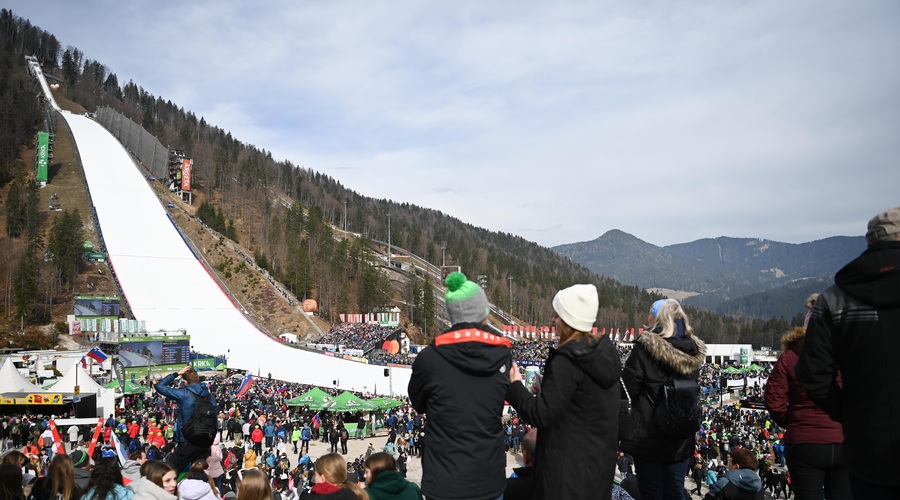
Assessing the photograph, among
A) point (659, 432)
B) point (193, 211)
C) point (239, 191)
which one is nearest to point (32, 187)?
point (193, 211)

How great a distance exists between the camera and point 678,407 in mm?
3805

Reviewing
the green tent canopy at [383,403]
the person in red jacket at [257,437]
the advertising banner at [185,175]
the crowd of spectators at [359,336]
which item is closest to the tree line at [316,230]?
the advertising banner at [185,175]

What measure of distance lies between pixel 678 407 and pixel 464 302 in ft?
4.94

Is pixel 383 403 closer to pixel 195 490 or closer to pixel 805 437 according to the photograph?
pixel 195 490

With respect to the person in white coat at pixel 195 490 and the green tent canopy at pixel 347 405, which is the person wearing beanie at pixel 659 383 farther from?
the green tent canopy at pixel 347 405

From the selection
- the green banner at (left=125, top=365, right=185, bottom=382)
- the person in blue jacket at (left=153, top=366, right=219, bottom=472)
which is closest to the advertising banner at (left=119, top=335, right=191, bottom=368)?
the green banner at (left=125, top=365, right=185, bottom=382)

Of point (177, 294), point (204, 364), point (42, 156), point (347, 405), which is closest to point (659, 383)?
point (347, 405)

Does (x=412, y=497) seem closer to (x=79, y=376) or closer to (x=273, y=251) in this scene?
(x=79, y=376)

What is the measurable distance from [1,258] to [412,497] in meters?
61.9

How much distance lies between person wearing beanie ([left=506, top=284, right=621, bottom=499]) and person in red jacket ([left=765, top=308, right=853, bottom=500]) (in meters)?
1.41

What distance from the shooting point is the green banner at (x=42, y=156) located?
211 feet

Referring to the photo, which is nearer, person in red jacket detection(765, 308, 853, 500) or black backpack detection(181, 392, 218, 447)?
person in red jacket detection(765, 308, 853, 500)

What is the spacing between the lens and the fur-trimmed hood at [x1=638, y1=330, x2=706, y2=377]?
3814 mm

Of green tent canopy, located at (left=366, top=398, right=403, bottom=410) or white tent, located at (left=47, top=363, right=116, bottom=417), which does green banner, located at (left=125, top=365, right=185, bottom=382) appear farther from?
green tent canopy, located at (left=366, top=398, right=403, bottom=410)
